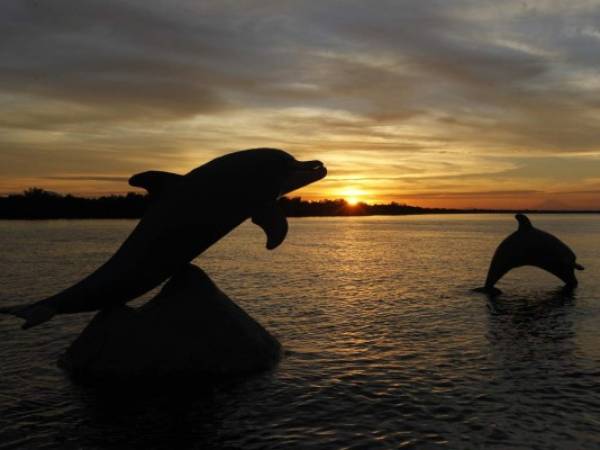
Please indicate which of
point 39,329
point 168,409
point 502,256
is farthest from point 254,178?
point 502,256

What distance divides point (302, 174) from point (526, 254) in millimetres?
15323

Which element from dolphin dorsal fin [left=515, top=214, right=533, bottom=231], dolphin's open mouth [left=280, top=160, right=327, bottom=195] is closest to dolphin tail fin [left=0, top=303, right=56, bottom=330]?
dolphin's open mouth [left=280, top=160, right=327, bottom=195]

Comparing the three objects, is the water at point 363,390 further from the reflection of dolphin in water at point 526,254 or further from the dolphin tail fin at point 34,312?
the reflection of dolphin in water at point 526,254

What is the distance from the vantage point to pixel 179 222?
11.6 meters

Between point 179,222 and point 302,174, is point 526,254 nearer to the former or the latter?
point 302,174

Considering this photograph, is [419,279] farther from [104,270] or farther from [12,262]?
[12,262]

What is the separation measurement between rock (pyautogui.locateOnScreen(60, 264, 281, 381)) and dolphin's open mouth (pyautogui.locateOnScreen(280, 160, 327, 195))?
9.28ft

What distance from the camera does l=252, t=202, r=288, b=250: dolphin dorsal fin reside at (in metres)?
12.2

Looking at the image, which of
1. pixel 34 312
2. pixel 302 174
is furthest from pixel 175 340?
pixel 302 174

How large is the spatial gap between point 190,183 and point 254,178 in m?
1.34

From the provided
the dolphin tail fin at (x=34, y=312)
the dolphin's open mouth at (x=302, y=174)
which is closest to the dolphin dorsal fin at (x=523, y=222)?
the dolphin's open mouth at (x=302, y=174)

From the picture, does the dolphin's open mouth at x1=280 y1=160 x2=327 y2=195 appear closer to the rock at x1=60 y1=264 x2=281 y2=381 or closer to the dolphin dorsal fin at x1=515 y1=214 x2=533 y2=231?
the rock at x1=60 y1=264 x2=281 y2=381

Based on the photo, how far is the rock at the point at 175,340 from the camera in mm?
11617

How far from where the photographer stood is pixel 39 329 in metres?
16.7
